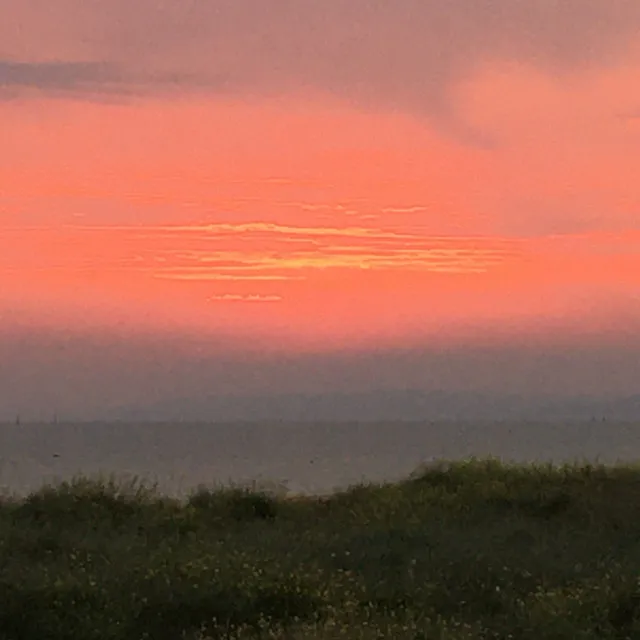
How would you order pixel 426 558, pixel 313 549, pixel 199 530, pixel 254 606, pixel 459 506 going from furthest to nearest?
pixel 459 506
pixel 199 530
pixel 313 549
pixel 426 558
pixel 254 606

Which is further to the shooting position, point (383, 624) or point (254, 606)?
point (254, 606)

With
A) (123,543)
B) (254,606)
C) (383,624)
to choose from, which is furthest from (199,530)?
(383,624)

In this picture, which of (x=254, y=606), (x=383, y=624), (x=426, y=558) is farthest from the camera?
(x=426, y=558)

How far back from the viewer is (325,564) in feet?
66.3

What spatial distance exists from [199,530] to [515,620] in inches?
393

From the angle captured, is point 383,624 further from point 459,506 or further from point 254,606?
point 459,506

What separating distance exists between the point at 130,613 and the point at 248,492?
12363mm

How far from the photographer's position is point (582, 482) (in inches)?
1175

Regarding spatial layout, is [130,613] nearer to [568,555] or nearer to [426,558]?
[426,558]

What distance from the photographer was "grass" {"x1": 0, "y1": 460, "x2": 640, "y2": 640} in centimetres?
1599

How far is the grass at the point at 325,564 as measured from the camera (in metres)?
16.0

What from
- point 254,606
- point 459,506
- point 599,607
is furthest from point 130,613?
point 459,506

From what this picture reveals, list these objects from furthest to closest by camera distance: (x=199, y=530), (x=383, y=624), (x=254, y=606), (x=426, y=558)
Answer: (x=199, y=530), (x=426, y=558), (x=254, y=606), (x=383, y=624)

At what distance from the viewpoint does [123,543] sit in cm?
2130
